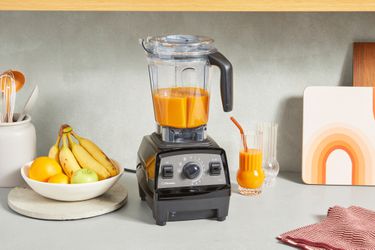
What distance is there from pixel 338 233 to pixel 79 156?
74cm

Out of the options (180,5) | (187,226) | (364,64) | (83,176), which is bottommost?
(187,226)

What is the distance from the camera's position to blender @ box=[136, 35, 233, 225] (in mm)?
1771

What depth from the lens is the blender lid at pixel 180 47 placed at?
1.82 meters

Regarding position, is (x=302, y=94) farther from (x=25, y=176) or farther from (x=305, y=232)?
(x=25, y=176)

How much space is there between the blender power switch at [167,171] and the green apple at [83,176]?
219mm

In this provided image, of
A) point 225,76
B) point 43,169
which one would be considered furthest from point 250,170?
point 43,169

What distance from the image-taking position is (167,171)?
177 centimetres

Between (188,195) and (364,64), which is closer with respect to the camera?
(188,195)

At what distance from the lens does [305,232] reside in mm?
1703

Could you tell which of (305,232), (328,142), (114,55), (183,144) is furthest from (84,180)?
(328,142)

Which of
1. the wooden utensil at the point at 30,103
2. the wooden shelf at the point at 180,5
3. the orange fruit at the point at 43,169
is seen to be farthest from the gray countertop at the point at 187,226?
the wooden shelf at the point at 180,5

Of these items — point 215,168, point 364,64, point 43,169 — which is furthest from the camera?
point 364,64

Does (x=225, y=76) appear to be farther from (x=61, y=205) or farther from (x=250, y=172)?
(x=61, y=205)

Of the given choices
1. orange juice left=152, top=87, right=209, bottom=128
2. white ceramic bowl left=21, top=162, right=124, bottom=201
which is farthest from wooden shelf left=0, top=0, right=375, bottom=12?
→ white ceramic bowl left=21, top=162, right=124, bottom=201
